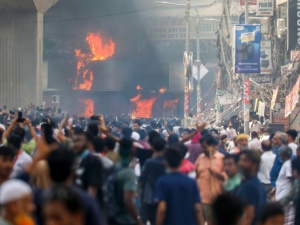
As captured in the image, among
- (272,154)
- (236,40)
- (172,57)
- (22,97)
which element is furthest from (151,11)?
(272,154)

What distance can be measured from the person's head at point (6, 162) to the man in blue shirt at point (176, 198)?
57.6 inches

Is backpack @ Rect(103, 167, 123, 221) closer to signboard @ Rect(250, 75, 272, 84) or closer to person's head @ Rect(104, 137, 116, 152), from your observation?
person's head @ Rect(104, 137, 116, 152)

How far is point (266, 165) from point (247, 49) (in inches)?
569

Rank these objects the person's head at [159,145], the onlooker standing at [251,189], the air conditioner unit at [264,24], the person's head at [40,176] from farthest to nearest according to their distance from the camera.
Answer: the air conditioner unit at [264,24], the person's head at [159,145], the onlooker standing at [251,189], the person's head at [40,176]

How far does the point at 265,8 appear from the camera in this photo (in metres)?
36.4

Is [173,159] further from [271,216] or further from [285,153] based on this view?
[285,153]

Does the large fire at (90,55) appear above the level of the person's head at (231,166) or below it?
above

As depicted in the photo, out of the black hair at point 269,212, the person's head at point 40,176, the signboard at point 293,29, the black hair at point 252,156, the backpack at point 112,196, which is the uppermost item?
the signboard at point 293,29

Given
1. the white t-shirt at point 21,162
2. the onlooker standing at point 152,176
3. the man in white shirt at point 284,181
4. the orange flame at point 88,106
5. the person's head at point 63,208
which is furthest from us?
the orange flame at point 88,106

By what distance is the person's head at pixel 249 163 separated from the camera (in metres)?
8.40

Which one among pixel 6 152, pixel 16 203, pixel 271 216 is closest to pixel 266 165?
pixel 6 152

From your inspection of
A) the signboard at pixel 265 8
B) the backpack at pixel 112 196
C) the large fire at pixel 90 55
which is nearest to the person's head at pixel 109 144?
the backpack at pixel 112 196

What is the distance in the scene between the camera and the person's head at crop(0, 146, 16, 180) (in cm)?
813

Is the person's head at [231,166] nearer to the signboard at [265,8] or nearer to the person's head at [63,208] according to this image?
the person's head at [63,208]
